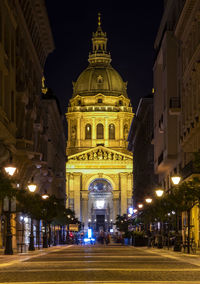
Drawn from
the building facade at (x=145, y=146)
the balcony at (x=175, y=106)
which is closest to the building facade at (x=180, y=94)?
the balcony at (x=175, y=106)

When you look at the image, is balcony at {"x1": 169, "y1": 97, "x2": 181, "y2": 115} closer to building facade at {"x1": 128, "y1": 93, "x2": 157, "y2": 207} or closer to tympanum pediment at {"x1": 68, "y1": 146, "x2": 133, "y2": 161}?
building facade at {"x1": 128, "y1": 93, "x2": 157, "y2": 207}

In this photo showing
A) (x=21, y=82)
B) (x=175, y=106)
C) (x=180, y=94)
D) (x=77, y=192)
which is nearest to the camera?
(x=21, y=82)

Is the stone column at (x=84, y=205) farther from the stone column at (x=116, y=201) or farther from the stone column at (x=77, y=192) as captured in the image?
the stone column at (x=116, y=201)

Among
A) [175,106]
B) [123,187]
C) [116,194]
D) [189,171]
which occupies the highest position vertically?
[123,187]

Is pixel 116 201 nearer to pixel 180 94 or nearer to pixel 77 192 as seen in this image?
pixel 77 192

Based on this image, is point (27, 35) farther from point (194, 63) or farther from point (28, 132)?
point (194, 63)

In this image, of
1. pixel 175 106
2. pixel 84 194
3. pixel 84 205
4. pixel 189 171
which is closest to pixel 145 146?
pixel 175 106

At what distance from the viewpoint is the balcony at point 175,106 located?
205 ft

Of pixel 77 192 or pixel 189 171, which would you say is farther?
pixel 77 192

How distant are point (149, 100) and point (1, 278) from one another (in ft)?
283

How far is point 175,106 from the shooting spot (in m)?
62.8

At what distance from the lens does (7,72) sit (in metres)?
48.2

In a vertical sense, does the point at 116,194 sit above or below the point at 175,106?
below

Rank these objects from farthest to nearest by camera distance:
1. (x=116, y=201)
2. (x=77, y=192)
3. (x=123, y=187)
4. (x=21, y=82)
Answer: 1. (x=116, y=201)
2. (x=123, y=187)
3. (x=77, y=192)
4. (x=21, y=82)
